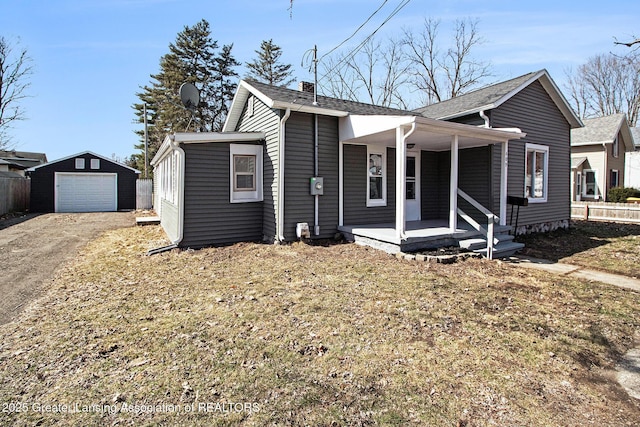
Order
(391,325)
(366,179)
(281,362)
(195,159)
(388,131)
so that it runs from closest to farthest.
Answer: (281,362) → (391,325) → (388,131) → (195,159) → (366,179)

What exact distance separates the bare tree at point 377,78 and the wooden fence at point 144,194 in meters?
14.4

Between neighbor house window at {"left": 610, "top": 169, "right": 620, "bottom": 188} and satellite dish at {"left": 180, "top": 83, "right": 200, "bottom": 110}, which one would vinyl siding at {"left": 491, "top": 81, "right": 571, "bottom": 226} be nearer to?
satellite dish at {"left": 180, "top": 83, "right": 200, "bottom": 110}

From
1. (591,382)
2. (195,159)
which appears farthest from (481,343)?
(195,159)

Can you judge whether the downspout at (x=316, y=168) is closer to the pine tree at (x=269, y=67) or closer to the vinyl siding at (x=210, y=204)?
the vinyl siding at (x=210, y=204)

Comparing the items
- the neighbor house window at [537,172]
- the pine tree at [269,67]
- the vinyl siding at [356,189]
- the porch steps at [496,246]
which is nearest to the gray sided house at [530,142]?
the neighbor house window at [537,172]

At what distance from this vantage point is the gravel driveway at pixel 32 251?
5.09 metres

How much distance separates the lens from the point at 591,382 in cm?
282

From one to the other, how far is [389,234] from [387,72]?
23.3 m

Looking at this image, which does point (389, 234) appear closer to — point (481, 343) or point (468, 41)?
point (481, 343)

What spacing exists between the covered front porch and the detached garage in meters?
17.5

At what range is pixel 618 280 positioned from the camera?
19.4 ft

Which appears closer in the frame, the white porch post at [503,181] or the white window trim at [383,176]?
the white porch post at [503,181]

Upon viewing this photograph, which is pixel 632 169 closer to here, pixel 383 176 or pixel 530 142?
pixel 530 142

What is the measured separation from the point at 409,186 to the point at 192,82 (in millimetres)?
24993
